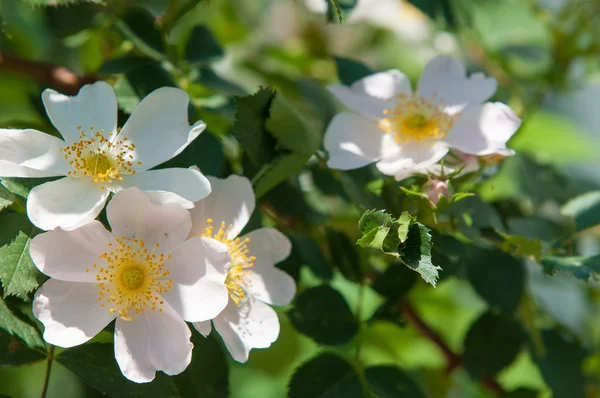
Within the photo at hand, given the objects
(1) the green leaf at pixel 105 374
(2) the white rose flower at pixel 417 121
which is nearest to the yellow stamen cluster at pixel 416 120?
(2) the white rose flower at pixel 417 121

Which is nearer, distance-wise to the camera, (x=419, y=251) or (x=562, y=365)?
(x=419, y=251)

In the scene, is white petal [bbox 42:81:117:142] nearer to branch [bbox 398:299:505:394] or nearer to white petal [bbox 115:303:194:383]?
white petal [bbox 115:303:194:383]

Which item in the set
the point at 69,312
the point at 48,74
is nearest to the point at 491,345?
the point at 69,312

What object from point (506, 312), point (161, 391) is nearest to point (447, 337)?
point (506, 312)

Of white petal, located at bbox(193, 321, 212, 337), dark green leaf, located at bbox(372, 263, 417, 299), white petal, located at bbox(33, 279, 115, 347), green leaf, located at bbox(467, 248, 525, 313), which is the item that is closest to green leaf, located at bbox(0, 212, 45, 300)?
white petal, located at bbox(33, 279, 115, 347)

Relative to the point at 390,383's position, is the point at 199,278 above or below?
above

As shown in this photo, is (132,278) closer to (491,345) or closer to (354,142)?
(354,142)

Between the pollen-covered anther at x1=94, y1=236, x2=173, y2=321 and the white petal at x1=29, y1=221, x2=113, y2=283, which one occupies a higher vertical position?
the white petal at x1=29, y1=221, x2=113, y2=283
